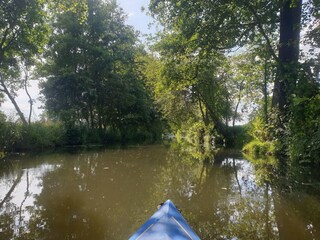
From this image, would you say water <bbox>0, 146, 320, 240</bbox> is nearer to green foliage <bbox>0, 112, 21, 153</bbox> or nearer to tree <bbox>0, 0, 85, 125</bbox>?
green foliage <bbox>0, 112, 21, 153</bbox>

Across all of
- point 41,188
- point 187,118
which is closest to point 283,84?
point 41,188

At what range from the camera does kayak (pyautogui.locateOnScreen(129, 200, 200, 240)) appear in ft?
10.9

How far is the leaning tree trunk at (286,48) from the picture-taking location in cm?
1229

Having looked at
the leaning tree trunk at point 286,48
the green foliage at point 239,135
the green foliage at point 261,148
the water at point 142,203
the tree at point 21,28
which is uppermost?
the tree at point 21,28

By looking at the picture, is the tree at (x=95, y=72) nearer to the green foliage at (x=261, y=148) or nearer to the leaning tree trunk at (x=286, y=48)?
the green foliage at (x=261, y=148)

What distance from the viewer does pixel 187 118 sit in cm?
2414

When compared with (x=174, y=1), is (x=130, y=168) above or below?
below

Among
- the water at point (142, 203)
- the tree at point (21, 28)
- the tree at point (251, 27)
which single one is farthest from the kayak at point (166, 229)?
the tree at point (21, 28)

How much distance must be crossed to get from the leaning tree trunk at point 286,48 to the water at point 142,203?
3629mm

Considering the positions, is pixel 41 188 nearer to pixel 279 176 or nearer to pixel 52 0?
pixel 279 176

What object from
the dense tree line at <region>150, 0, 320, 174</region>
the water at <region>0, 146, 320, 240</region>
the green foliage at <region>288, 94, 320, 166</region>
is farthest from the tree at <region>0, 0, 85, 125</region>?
the green foliage at <region>288, 94, 320, 166</region>

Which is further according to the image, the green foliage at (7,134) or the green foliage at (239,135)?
the green foliage at (239,135)

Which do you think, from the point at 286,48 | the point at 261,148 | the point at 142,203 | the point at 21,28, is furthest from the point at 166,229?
the point at 21,28

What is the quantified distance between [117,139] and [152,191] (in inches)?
869
